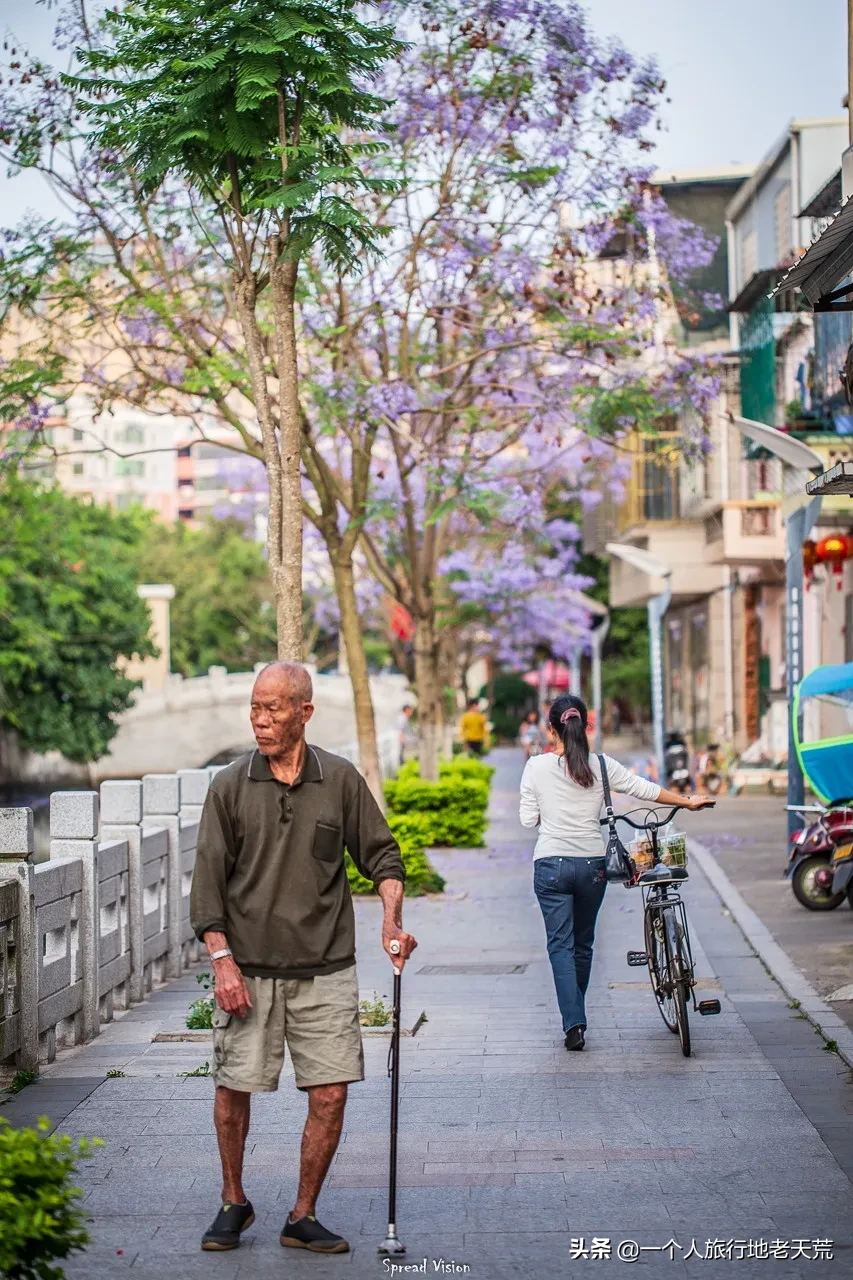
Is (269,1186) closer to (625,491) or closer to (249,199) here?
(249,199)

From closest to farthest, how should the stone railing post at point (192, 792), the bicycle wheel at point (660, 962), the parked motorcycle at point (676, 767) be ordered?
1. the bicycle wheel at point (660, 962)
2. the stone railing post at point (192, 792)
3. the parked motorcycle at point (676, 767)

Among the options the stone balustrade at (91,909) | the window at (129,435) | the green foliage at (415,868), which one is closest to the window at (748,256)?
the green foliage at (415,868)

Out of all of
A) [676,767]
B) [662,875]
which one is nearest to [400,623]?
[676,767]

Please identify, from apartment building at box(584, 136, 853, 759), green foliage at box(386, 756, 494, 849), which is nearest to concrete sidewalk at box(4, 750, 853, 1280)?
green foliage at box(386, 756, 494, 849)

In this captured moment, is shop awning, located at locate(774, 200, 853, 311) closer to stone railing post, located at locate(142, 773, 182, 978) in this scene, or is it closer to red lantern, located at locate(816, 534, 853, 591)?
stone railing post, located at locate(142, 773, 182, 978)

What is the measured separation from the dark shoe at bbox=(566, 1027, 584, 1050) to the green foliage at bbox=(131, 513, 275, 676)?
212 feet

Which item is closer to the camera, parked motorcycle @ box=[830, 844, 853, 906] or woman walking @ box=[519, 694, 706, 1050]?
woman walking @ box=[519, 694, 706, 1050]

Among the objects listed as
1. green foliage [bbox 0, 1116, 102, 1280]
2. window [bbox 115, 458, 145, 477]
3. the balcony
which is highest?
window [bbox 115, 458, 145, 477]

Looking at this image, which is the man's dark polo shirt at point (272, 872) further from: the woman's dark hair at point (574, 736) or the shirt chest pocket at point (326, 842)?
the woman's dark hair at point (574, 736)

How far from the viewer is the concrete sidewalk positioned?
5.54 m

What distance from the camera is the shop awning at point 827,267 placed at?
27.0 feet

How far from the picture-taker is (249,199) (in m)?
10.2

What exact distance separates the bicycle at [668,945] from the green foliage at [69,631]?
101ft

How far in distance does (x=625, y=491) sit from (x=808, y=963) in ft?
95.9
